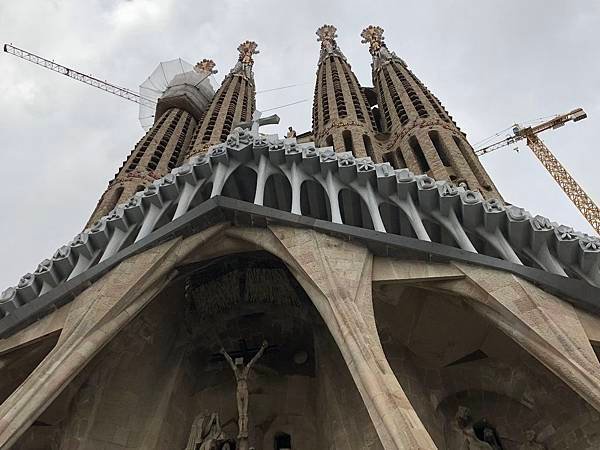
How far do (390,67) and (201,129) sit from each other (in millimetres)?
8736

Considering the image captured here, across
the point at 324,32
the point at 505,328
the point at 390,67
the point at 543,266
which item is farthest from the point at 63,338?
the point at 324,32

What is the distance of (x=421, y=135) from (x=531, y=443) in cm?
1310

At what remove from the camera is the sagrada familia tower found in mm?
8344

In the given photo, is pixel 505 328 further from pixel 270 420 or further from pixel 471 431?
pixel 270 420

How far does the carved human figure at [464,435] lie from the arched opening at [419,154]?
413 inches

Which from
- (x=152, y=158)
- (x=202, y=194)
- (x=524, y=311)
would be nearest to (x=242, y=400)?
(x=202, y=194)

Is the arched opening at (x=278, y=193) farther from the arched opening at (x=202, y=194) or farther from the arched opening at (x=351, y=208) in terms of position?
the arched opening at (x=351, y=208)

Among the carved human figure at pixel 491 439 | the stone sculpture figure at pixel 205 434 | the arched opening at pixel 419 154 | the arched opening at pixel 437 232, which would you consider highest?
the arched opening at pixel 419 154

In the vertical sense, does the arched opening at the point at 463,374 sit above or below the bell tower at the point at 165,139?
below

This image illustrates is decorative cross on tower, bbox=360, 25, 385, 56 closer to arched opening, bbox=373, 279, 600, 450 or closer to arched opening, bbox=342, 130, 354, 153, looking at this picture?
arched opening, bbox=342, 130, 354, 153

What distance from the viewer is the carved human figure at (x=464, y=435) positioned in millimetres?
9453

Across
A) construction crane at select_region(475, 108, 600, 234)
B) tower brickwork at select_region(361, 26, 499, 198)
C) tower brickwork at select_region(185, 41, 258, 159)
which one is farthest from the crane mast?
tower brickwork at select_region(185, 41, 258, 159)

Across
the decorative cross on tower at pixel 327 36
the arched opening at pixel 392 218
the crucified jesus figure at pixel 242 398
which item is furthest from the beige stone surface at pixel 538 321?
the decorative cross on tower at pixel 327 36

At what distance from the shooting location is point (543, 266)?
9117mm
